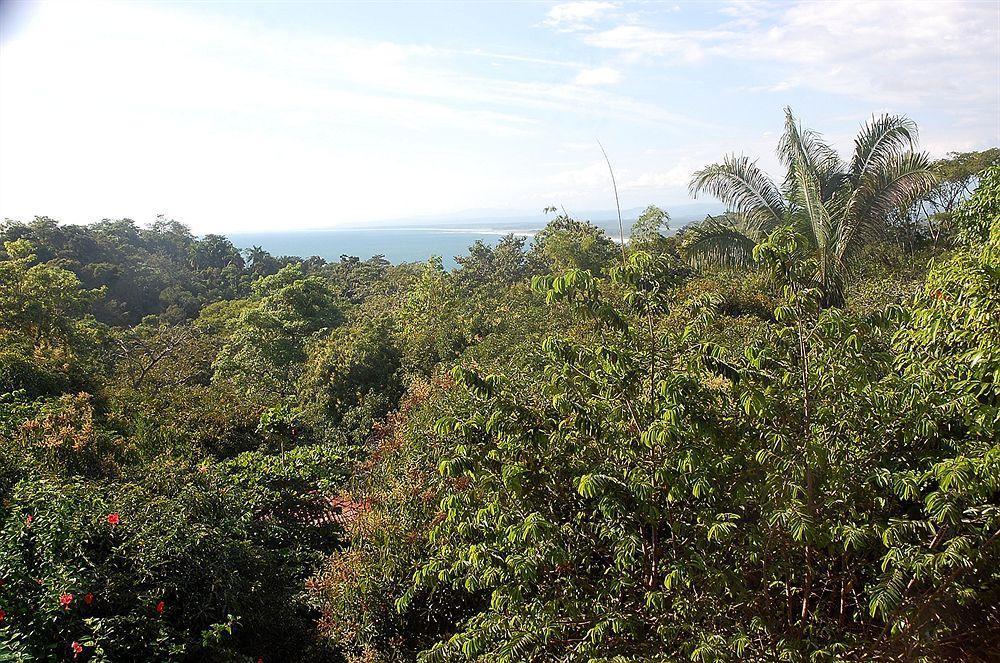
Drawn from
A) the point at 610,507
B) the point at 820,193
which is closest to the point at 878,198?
the point at 820,193

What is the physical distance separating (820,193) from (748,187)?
1264mm

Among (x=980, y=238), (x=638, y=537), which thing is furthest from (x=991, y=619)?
(x=980, y=238)

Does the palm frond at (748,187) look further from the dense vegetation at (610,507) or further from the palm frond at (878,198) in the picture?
the dense vegetation at (610,507)

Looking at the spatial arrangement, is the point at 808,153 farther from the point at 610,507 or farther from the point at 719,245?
the point at 610,507

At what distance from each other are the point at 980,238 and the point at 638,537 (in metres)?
3.34

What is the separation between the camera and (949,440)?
390 cm

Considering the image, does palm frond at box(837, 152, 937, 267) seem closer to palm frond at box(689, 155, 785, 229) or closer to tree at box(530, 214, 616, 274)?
palm frond at box(689, 155, 785, 229)

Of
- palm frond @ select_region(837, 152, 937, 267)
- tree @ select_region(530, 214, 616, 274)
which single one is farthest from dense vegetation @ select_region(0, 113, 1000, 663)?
tree @ select_region(530, 214, 616, 274)

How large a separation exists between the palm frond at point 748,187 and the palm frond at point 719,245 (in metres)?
0.38

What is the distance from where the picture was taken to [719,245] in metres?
12.5

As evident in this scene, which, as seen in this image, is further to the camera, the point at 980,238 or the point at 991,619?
the point at 980,238

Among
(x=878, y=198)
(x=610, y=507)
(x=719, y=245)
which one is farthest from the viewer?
(x=719, y=245)

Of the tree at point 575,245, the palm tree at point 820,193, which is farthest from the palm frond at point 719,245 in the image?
the tree at point 575,245

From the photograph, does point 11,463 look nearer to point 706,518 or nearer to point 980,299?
point 706,518
